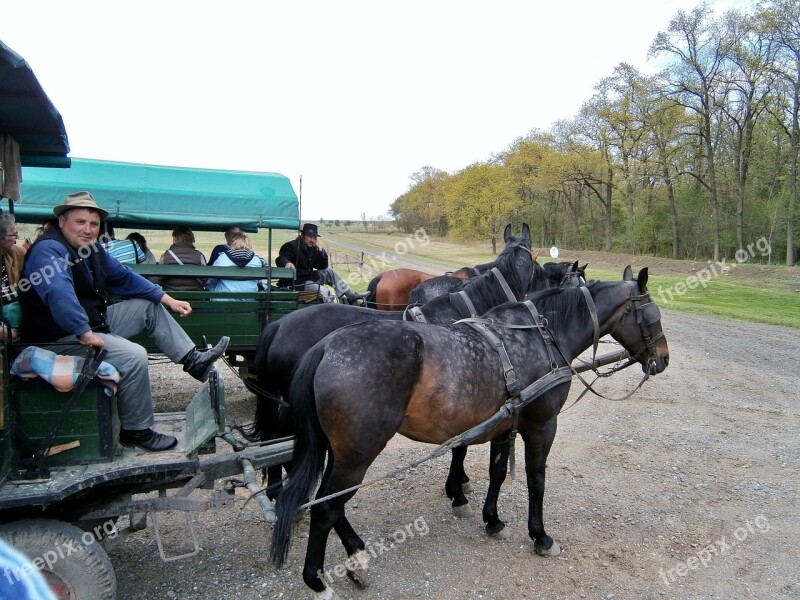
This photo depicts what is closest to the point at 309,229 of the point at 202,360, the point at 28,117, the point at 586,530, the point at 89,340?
the point at 202,360

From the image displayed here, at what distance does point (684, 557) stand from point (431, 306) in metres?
2.93

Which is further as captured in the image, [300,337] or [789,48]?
[789,48]

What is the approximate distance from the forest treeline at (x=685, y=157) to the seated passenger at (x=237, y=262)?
2647cm

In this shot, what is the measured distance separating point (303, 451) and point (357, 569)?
0.92m

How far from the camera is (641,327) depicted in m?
4.29

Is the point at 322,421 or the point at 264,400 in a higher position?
the point at 322,421

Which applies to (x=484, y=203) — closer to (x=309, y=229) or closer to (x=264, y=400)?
(x=309, y=229)

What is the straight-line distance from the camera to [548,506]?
184 inches

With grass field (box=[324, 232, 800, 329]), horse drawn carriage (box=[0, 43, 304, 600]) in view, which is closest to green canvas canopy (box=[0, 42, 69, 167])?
horse drawn carriage (box=[0, 43, 304, 600])

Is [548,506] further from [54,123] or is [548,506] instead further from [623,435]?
[54,123]

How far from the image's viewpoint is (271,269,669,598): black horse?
10.7ft

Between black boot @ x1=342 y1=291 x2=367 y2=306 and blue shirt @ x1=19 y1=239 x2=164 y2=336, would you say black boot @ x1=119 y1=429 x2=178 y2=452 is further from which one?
black boot @ x1=342 y1=291 x2=367 y2=306

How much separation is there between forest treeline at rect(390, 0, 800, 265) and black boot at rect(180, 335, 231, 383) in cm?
2816

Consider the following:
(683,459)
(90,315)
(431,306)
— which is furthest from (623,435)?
(90,315)
